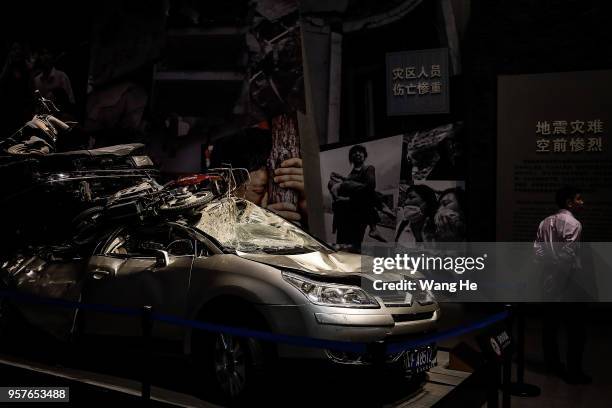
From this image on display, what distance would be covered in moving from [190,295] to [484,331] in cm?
195

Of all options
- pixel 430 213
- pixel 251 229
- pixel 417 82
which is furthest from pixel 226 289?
pixel 417 82

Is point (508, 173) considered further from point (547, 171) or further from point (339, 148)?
point (339, 148)

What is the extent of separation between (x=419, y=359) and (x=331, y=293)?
71 cm

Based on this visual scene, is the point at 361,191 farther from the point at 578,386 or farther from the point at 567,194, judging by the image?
the point at 578,386

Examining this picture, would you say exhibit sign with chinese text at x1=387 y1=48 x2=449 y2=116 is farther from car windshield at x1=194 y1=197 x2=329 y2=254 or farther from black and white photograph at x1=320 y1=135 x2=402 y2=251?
car windshield at x1=194 y1=197 x2=329 y2=254

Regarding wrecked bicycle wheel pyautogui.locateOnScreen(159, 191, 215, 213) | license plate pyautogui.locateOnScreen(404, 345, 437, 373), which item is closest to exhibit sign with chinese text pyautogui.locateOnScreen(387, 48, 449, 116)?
wrecked bicycle wheel pyautogui.locateOnScreen(159, 191, 215, 213)

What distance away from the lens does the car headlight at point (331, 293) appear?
159 inches

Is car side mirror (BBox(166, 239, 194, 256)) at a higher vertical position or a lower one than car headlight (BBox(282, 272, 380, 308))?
higher

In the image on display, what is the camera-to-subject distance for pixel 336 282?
4.21m

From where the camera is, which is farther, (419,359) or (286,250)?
(286,250)

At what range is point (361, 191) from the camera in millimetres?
8508

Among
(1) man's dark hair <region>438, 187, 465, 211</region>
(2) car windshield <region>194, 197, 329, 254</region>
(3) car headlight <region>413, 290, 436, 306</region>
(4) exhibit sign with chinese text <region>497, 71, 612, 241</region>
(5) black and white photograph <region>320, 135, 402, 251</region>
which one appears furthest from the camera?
(5) black and white photograph <region>320, 135, 402, 251</region>

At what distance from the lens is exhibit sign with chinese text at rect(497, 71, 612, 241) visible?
743 cm

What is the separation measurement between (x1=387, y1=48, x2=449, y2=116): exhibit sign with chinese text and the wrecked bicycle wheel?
373 centimetres
